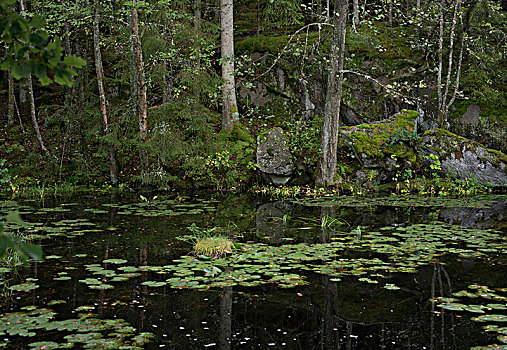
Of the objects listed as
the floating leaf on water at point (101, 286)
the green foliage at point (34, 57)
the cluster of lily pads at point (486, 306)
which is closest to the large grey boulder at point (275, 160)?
the cluster of lily pads at point (486, 306)

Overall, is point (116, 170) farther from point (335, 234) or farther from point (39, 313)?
point (39, 313)

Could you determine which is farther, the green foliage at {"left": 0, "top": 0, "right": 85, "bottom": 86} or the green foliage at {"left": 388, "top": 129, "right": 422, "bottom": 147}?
the green foliage at {"left": 388, "top": 129, "right": 422, "bottom": 147}

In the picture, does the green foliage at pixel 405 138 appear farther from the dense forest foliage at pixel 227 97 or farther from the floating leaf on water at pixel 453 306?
the floating leaf on water at pixel 453 306

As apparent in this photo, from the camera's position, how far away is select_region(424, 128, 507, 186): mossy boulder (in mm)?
14094

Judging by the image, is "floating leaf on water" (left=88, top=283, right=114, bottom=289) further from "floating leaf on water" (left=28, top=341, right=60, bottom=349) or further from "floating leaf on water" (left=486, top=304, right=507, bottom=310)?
"floating leaf on water" (left=486, top=304, right=507, bottom=310)

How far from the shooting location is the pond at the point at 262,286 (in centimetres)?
396

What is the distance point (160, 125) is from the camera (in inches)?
515

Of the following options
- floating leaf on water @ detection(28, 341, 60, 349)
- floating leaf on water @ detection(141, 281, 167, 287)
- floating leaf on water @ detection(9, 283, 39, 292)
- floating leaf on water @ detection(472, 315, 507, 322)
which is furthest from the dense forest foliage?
floating leaf on water @ detection(28, 341, 60, 349)

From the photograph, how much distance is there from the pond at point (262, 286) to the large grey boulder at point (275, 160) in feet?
15.7

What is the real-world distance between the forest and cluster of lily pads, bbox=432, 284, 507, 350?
28mm

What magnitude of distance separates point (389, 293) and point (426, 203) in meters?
7.01

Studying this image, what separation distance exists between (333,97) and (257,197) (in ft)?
11.8

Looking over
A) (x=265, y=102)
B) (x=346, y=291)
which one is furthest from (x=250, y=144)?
(x=346, y=291)

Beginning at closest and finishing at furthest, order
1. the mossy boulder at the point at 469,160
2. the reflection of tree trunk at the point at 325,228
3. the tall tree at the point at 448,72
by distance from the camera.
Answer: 1. the reflection of tree trunk at the point at 325,228
2. the mossy boulder at the point at 469,160
3. the tall tree at the point at 448,72
